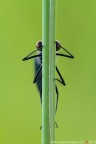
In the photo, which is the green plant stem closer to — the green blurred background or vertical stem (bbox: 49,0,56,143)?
vertical stem (bbox: 49,0,56,143)

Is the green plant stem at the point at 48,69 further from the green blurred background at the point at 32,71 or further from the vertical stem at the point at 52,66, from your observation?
the green blurred background at the point at 32,71

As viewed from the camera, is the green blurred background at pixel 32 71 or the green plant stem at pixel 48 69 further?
the green blurred background at pixel 32 71

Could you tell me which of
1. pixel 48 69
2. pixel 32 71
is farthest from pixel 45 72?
pixel 32 71

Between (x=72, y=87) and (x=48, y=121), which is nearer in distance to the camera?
(x=48, y=121)

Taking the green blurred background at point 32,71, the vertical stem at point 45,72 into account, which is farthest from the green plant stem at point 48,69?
the green blurred background at point 32,71

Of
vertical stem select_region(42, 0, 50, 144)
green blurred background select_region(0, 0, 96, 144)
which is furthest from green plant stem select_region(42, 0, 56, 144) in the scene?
green blurred background select_region(0, 0, 96, 144)

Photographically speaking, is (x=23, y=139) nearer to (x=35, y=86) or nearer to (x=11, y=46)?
(x=35, y=86)

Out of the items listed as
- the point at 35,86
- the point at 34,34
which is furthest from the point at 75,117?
the point at 34,34
